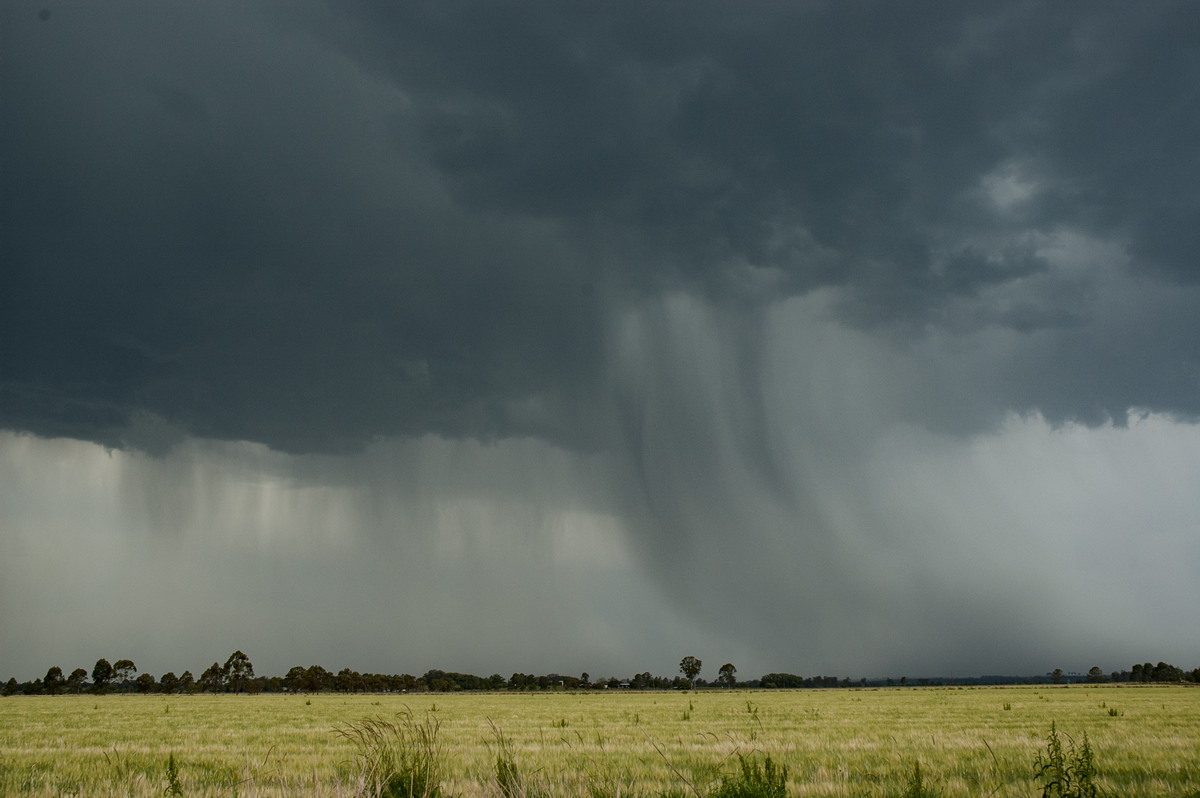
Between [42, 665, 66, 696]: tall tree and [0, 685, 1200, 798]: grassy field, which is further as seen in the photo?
[42, 665, 66, 696]: tall tree

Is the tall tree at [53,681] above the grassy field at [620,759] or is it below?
below

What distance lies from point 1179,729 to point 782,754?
1887 centimetres

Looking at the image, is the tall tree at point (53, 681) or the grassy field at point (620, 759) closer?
the grassy field at point (620, 759)

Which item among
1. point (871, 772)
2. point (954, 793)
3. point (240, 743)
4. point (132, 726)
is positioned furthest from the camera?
point (132, 726)

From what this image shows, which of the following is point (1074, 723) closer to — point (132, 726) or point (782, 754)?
point (782, 754)

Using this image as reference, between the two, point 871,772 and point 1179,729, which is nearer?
point 871,772

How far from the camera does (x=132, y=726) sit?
3131cm

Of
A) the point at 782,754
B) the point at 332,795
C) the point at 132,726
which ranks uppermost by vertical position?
the point at 332,795

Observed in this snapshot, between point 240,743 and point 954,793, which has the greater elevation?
point 954,793

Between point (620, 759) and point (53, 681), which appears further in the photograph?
point (53, 681)

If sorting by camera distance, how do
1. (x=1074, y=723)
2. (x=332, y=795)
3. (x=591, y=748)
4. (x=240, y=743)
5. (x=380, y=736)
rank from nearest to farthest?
(x=332, y=795) → (x=380, y=736) → (x=591, y=748) → (x=240, y=743) → (x=1074, y=723)

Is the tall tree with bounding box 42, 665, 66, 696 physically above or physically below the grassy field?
below

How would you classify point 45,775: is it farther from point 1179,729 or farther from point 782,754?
point 1179,729

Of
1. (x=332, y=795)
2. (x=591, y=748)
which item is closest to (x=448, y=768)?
(x=591, y=748)
